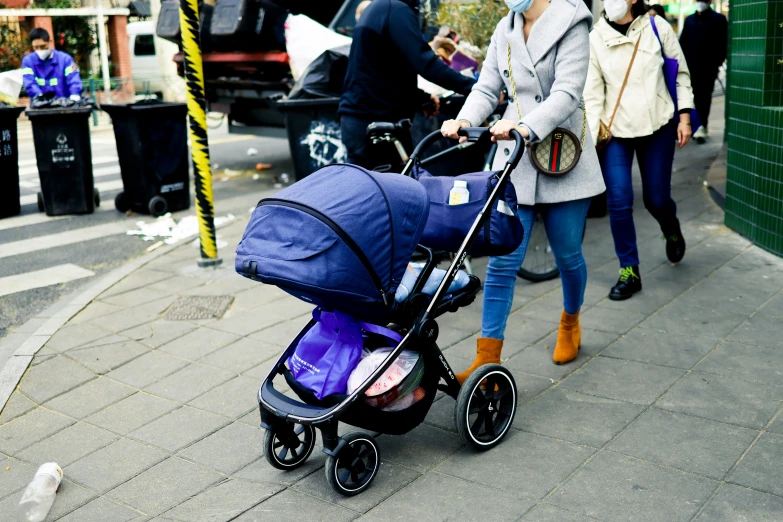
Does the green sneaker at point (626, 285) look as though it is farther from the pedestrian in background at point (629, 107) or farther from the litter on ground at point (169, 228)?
the litter on ground at point (169, 228)

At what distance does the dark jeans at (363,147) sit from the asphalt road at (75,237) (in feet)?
6.60

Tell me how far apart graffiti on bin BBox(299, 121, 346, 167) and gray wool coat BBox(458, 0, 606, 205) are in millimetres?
4230

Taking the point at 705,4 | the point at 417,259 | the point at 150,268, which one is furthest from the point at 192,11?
the point at 705,4

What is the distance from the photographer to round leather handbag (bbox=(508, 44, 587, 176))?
424 centimetres

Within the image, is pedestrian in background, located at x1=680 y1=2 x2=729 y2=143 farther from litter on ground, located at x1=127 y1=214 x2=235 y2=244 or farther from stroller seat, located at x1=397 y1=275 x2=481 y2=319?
stroller seat, located at x1=397 y1=275 x2=481 y2=319

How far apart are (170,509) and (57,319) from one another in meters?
2.81

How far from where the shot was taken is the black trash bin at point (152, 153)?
8859 millimetres

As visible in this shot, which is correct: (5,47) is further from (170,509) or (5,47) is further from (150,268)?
(170,509)

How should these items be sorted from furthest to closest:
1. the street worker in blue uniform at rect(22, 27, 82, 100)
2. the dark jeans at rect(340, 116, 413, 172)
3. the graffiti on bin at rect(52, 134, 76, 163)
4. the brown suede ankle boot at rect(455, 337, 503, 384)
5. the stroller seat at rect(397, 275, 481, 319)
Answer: the street worker in blue uniform at rect(22, 27, 82, 100) → the graffiti on bin at rect(52, 134, 76, 163) → the dark jeans at rect(340, 116, 413, 172) → the brown suede ankle boot at rect(455, 337, 503, 384) → the stroller seat at rect(397, 275, 481, 319)

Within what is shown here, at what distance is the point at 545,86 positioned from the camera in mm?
4211

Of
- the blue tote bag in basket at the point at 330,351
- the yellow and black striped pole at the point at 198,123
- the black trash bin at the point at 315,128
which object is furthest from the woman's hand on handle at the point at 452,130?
the black trash bin at the point at 315,128

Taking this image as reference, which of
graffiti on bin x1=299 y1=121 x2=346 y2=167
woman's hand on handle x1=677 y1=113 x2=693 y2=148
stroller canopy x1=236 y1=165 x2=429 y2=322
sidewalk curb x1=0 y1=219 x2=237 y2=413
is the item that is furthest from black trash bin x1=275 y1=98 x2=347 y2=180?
stroller canopy x1=236 y1=165 x2=429 y2=322

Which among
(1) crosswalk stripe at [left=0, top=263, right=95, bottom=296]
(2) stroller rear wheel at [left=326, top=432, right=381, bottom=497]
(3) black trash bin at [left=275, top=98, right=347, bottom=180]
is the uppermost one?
(3) black trash bin at [left=275, top=98, right=347, bottom=180]

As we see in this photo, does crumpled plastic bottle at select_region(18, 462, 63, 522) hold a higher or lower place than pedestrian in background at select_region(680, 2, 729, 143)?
lower
